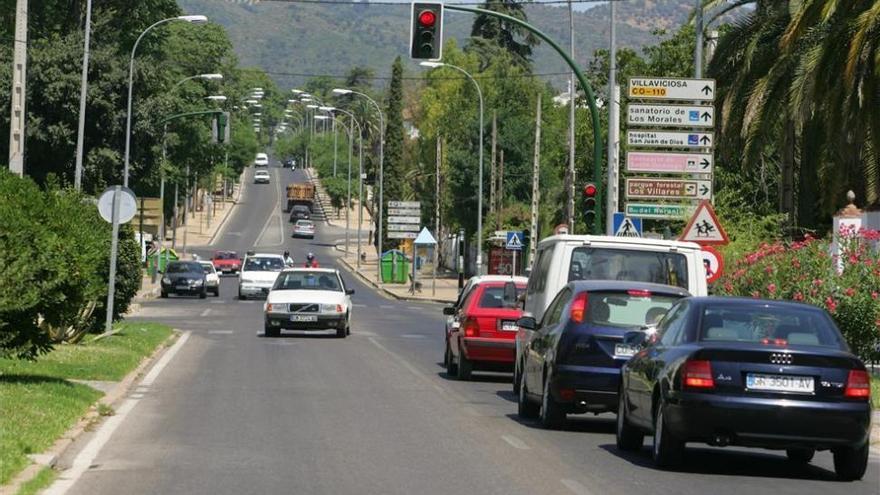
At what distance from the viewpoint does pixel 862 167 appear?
121ft

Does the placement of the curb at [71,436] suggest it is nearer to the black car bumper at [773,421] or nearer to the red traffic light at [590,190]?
the black car bumper at [773,421]

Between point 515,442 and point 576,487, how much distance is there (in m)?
3.58

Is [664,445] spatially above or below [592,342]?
below

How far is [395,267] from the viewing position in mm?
91438

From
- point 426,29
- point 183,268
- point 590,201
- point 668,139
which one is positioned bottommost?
point 183,268

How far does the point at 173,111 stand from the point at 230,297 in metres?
14.0

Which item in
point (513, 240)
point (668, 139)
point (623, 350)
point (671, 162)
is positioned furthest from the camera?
point (513, 240)

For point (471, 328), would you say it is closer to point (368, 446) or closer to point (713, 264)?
point (713, 264)

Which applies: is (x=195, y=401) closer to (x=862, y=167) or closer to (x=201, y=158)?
(x=862, y=167)

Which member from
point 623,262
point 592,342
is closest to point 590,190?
point 623,262

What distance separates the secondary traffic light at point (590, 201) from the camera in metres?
36.6

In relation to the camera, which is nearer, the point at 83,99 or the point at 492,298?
the point at 492,298

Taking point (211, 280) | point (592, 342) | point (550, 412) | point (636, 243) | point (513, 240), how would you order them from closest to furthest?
1. point (592, 342)
2. point (550, 412)
3. point (636, 243)
4. point (513, 240)
5. point (211, 280)

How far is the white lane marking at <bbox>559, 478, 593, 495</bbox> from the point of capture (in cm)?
1287
